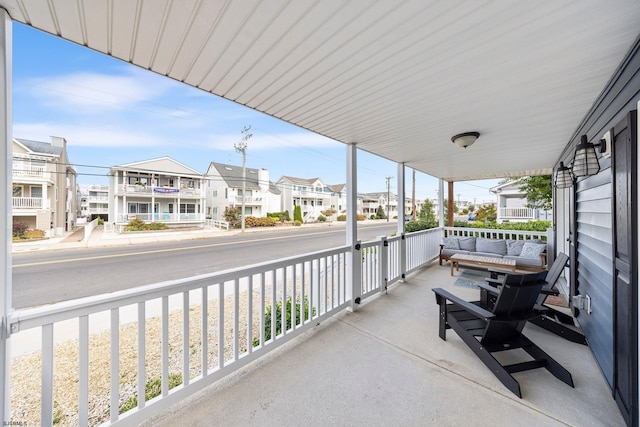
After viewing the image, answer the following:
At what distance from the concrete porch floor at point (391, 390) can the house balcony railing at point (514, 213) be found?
1443 centimetres

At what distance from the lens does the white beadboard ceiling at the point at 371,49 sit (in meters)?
1.11

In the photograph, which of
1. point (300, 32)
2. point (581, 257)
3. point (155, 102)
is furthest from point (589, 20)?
point (155, 102)

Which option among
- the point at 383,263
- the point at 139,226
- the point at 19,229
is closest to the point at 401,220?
the point at 383,263

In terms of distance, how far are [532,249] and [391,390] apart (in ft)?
16.5

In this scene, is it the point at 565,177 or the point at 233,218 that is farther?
the point at 233,218

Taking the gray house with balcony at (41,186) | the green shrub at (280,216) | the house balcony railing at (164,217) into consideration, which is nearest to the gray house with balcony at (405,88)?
the gray house with balcony at (41,186)

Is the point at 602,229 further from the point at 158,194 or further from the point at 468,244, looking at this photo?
the point at 158,194

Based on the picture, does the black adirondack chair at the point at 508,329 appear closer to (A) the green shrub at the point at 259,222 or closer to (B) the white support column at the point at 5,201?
(B) the white support column at the point at 5,201

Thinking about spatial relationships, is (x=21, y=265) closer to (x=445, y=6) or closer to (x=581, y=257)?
(x=445, y=6)

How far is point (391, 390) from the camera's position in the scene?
178 cm

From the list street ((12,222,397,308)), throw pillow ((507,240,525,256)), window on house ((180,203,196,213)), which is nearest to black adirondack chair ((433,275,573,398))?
throw pillow ((507,240,525,256))

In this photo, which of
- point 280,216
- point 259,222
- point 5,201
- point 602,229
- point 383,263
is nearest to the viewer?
point 5,201

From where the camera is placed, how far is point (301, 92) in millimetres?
1930

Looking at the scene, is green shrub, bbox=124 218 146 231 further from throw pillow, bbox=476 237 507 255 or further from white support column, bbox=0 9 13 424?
throw pillow, bbox=476 237 507 255
